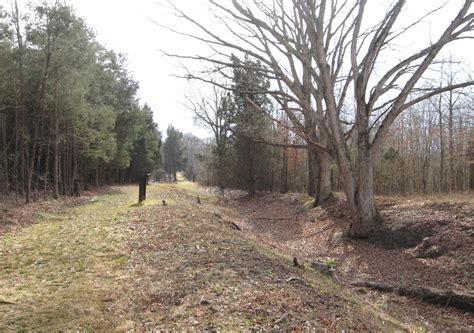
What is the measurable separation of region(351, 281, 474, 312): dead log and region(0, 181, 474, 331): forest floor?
0.14 metres

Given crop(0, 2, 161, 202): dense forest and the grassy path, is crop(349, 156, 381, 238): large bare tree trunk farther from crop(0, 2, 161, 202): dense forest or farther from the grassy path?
crop(0, 2, 161, 202): dense forest

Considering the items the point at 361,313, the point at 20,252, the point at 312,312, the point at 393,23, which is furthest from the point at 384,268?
the point at 20,252

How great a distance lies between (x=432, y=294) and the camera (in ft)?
19.3

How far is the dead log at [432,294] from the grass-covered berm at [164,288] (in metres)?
1.03

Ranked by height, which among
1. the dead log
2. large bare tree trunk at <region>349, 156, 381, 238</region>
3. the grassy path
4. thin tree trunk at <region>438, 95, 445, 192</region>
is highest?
thin tree trunk at <region>438, 95, 445, 192</region>

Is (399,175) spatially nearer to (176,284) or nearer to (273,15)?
(273,15)

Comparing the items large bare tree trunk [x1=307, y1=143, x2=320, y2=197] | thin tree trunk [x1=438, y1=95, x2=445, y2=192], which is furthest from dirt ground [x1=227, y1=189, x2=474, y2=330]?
thin tree trunk [x1=438, y1=95, x2=445, y2=192]

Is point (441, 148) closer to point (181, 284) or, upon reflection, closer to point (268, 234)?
point (268, 234)

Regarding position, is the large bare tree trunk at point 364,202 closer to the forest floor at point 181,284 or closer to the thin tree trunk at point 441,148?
the forest floor at point 181,284

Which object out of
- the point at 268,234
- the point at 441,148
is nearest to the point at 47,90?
the point at 268,234

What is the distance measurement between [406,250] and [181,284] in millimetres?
5943

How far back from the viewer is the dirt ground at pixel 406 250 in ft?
19.4

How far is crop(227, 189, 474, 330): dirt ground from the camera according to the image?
233 inches

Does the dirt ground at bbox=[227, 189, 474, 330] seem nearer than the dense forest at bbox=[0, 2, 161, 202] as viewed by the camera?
Yes
